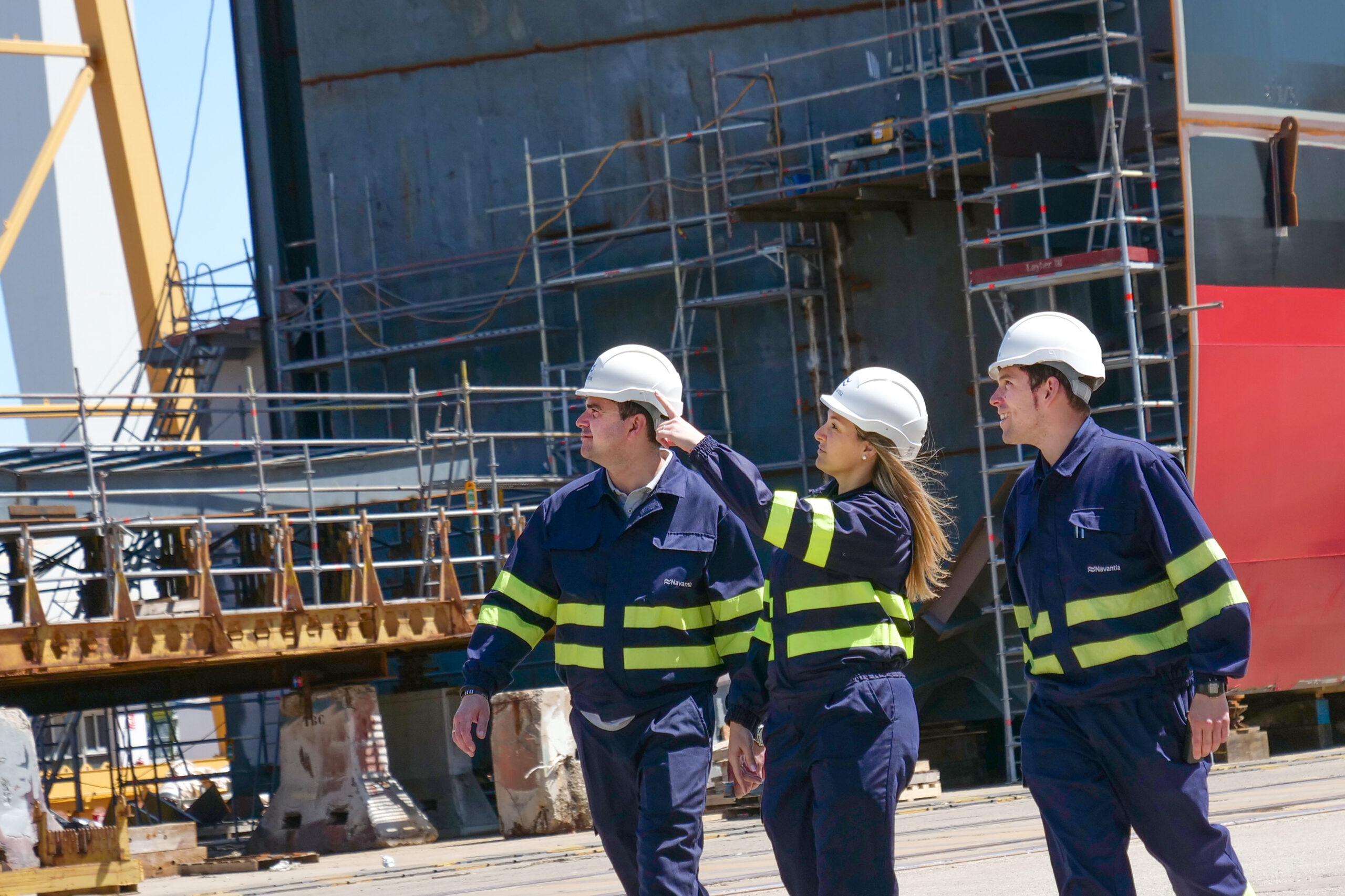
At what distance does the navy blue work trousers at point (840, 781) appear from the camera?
5.04m

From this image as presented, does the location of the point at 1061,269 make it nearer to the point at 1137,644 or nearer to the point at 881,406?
the point at 881,406

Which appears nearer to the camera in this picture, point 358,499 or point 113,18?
point 358,499

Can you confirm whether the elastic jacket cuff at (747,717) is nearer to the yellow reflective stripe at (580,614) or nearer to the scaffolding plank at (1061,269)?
the yellow reflective stripe at (580,614)

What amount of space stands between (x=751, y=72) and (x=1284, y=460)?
23.7 ft

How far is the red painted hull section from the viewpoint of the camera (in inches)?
621

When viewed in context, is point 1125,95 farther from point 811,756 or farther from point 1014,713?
point 811,756

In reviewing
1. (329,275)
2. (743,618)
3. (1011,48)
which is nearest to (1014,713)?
(1011,48)

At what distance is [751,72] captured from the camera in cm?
1953

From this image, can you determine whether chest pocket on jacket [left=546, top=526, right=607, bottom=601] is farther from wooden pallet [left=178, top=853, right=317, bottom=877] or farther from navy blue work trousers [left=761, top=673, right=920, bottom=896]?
wooden pallet [left=178, top=853, right=317, bottom=877]

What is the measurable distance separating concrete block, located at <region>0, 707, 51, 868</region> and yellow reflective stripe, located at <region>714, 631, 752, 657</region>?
7901mm

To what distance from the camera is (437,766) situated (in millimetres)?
16641

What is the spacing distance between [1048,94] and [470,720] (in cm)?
1194

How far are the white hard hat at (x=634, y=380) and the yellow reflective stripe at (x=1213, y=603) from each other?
5.26 feet

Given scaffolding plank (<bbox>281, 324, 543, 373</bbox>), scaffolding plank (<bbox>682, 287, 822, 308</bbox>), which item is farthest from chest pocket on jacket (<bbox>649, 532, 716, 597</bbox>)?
scaffolding plank (<bbox>281, 324, 543, 373</bbox>)
